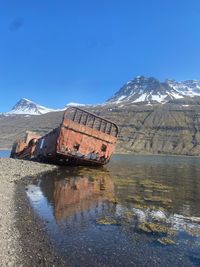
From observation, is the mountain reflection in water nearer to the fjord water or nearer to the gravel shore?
the fjord water

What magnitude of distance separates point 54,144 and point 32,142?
1813 cm

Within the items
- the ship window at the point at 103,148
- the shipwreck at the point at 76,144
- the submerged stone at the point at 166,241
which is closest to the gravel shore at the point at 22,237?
the submerged stone at the point at 166,241

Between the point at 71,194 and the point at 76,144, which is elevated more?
the point at 76,144

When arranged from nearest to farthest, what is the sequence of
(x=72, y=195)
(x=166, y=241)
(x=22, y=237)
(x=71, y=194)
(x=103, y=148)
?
(x=22, y=237)
(x=166, y=241)
(x=72, y=195)
(x=71, y=194)
(x=103, y=148)

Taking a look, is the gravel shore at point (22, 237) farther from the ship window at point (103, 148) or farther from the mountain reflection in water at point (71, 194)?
the ship window at point (103, 148)

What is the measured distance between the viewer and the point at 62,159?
43375 millimetres

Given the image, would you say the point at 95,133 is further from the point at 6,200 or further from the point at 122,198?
the point at 6,200

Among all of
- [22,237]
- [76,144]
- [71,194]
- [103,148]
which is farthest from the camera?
[103,148]

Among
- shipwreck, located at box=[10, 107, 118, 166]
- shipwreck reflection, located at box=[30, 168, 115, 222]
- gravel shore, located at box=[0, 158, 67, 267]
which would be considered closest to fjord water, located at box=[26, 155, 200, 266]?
shipwreck reflection, located at box=[30, 168, 115, 222]

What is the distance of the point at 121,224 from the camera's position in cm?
1572

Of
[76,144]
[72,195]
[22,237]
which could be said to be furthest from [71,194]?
[76,144]

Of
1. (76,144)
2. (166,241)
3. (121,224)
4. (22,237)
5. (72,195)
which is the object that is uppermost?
(76,144)

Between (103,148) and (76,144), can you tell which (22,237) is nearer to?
(76,144)

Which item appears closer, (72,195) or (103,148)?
(72,195)
